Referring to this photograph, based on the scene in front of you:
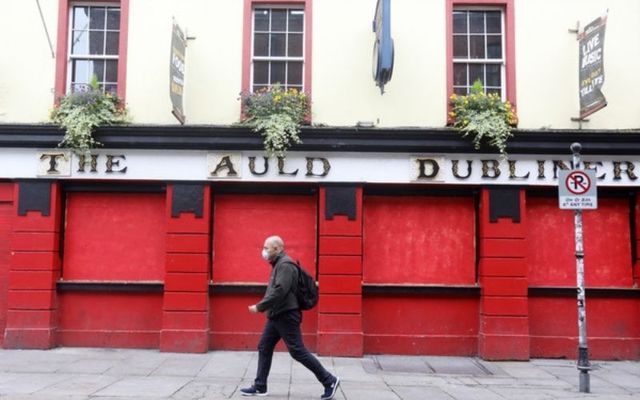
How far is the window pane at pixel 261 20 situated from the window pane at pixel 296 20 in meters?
0.46

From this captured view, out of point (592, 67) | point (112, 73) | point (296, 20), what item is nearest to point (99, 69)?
point (112, 73)

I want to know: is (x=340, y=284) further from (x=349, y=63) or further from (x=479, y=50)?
(x=479, y=50)

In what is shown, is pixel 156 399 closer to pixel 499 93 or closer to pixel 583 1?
pixel 499 93

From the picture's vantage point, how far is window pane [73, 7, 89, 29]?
11695 mm

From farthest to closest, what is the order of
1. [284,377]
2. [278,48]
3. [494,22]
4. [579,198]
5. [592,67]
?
[494,22] < [278,48] < [592,67] < [284,377] < [579,198]

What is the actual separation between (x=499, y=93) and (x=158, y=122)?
21.1 ft

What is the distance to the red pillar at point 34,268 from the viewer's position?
35.5 ft

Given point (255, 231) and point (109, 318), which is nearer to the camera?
point (109, 318)

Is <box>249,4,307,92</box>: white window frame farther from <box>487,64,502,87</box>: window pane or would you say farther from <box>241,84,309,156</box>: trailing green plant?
<box>487,64,502,87</box>: window pane

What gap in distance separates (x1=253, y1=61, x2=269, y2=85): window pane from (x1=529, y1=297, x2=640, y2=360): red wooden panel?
6451 mm

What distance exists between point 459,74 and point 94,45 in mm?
6994

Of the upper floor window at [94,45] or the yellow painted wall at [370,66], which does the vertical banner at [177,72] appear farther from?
the yellow painted wall at [370,66]

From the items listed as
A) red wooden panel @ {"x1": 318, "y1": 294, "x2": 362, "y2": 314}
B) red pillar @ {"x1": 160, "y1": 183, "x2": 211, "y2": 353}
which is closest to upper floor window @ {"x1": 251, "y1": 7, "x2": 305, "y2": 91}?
red pillar @ {"x1": 160, "y1": 183, "x2": 211, "y2": 353}

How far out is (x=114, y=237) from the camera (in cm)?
1138
